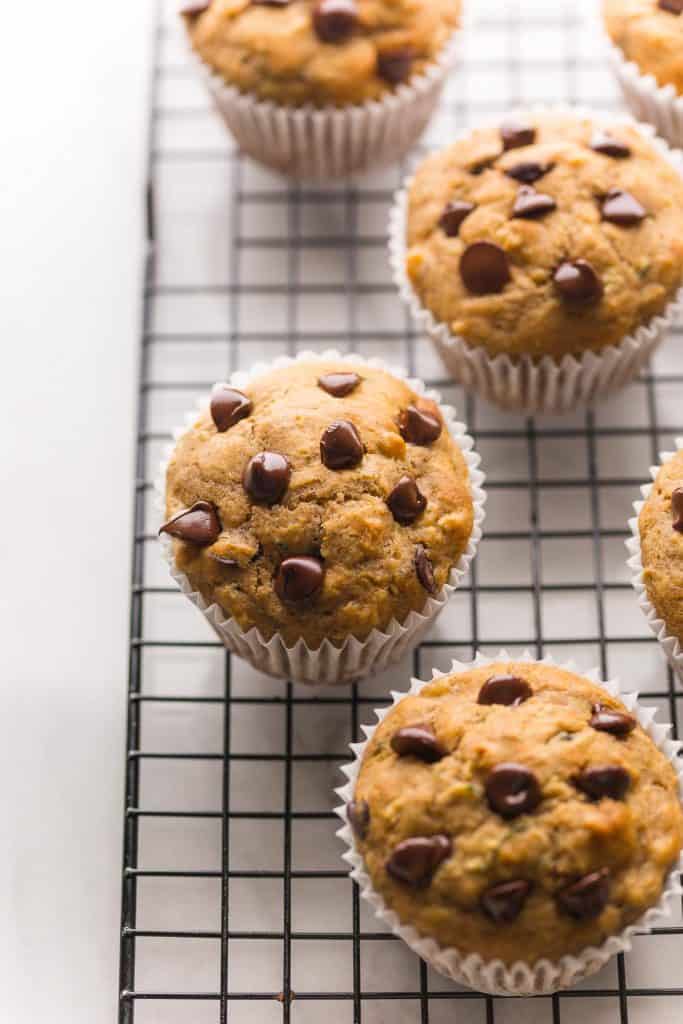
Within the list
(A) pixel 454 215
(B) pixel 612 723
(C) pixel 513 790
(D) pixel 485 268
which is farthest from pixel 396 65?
(C) pixel 513 790

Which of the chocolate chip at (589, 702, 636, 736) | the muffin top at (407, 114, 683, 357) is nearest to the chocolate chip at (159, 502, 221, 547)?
the muffin top at (407, 114, 683, 357)

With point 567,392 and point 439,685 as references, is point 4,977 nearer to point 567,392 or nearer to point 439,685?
point 439,685

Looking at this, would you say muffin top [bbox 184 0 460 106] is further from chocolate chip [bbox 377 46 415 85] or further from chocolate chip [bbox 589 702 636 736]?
chocolate chip [bbox 589 702 636 736]

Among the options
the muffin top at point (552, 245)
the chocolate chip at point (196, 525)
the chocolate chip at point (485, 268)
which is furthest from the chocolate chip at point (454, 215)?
the chocolate chip at point (196, 525)

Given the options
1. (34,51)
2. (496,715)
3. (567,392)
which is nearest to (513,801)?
(496,715)

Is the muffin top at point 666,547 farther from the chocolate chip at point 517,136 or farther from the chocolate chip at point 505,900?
the chocolate chip at point 517,136

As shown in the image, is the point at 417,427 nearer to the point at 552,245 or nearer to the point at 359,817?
the point at 552,245
